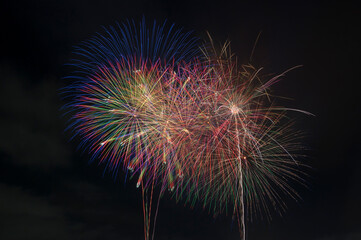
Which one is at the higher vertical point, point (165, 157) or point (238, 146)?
point (238, 146)

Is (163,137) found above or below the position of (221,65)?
below

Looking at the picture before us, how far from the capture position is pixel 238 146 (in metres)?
12.5

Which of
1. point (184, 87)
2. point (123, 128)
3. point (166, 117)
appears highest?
point (184, 87)

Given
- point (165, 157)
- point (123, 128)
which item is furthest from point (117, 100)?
point (165, 157)

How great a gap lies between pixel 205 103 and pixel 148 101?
2586mm

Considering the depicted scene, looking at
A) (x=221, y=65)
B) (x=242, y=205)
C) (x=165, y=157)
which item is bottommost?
(x=242, y=205)

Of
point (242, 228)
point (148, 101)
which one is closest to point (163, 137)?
point (148, 101)

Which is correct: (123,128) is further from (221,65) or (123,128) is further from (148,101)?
(221,65)

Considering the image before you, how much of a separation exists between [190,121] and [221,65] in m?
2.91

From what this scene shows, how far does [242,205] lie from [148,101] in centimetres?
658

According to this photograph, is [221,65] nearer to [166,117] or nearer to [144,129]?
[166,117]

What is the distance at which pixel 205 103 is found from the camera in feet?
40.2

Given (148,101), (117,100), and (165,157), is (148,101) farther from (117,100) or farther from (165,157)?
(165,157)

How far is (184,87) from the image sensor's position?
1222 cm
